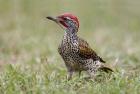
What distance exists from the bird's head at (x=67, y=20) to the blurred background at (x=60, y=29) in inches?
74.4

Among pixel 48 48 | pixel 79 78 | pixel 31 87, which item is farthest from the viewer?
pixel 48 48

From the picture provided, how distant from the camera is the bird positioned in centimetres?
982

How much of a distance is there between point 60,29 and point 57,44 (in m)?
2.74

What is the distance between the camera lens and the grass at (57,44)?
9.10 metres

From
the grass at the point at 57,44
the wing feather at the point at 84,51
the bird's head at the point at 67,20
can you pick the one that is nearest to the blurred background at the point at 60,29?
the grass at the point at 57,44

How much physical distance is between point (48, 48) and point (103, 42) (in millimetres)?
1951

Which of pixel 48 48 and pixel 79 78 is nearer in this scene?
pixel 79 78

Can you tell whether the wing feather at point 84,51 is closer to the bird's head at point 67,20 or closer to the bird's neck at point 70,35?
the bird's neck at point 70,35

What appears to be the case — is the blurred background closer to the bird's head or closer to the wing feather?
the wing feather

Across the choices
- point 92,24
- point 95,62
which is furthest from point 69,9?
point 95,62

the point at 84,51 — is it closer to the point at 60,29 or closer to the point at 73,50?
the point at 73,50

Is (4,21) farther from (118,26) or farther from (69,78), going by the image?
(69,78)

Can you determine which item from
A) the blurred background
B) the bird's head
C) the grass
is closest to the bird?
the bird's head

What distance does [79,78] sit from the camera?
9.80m
